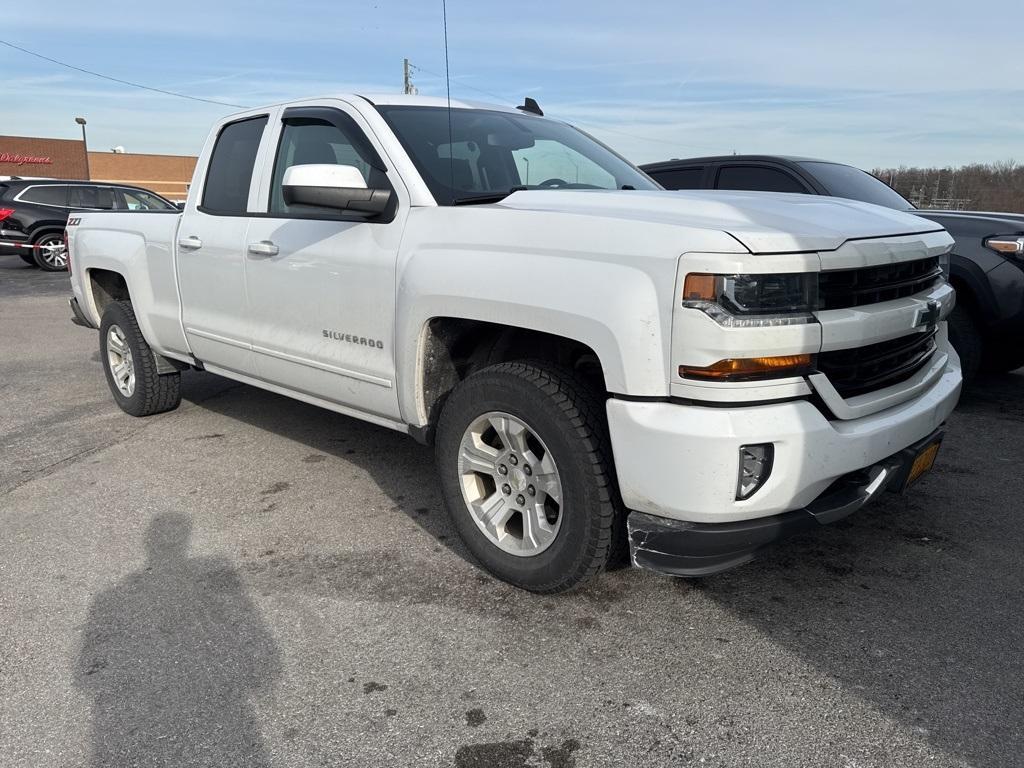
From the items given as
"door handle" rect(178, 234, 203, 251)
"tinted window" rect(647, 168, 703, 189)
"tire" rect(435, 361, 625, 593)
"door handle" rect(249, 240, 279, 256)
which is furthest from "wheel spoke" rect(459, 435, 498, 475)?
"tinted window" rect(647, 168, 703, 189)

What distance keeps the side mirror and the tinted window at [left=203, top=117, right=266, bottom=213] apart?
44.9 inches

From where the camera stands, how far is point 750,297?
2.33 m

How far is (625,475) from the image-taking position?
2494 millimetres

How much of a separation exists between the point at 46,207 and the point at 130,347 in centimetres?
1317

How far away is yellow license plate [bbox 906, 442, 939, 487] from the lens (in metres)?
2.86

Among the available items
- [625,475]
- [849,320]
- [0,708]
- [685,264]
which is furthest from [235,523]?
[849,320]

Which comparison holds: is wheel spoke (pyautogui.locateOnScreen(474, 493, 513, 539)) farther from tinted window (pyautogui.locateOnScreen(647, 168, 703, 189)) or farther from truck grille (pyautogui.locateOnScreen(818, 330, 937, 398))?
tinted window (pyautogui.locateOnScreen(647, 168, 703, 189))

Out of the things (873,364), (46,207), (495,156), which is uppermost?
(495,156)

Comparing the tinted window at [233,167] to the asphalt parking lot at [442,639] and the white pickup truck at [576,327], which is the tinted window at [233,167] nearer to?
the white pickup truck at [576,327]

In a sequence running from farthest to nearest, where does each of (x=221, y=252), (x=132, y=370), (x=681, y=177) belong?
1. (x=681, y=177)
2. (x=132, y=370)
3. (x=221, y=252)

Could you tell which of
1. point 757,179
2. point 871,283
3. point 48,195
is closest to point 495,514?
point 871,283

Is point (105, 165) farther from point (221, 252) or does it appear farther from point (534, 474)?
point (534, 474)

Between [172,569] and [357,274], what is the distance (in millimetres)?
1433

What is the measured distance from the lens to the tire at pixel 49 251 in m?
16.0
